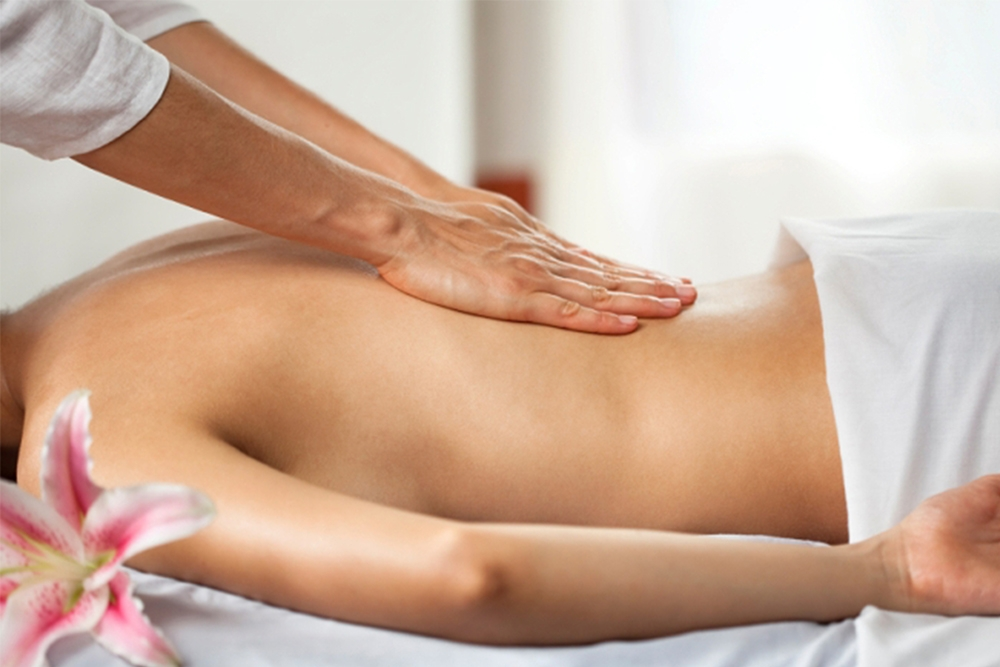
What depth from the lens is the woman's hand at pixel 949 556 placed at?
31.0 inches

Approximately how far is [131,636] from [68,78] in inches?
18.5

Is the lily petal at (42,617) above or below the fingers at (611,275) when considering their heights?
below

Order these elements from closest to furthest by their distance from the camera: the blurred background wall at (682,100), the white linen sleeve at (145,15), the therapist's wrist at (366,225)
Answer: the therapist's wrist at (366,225)
the white linen sleeve at (145,15)
the blurred background wall at (682,100)

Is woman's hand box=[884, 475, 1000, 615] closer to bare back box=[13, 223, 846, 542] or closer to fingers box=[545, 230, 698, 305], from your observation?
bare back box=[13, 223, 846, 542]

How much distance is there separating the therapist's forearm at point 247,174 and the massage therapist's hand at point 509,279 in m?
0.03

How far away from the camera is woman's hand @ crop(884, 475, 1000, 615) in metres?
0.79

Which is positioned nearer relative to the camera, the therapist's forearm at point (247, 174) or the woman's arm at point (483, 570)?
the woman's arm at point (483, 570)

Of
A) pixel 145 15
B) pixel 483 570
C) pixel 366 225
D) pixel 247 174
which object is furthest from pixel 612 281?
pixel 145 15

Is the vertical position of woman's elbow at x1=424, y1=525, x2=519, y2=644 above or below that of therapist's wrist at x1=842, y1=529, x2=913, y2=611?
above

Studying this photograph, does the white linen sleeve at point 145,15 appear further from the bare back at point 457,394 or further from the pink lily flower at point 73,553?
the pink lily flower at point 73,553

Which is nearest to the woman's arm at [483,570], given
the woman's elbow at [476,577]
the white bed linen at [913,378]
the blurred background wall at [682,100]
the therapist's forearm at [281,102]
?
the woman's elbow at [476,577]

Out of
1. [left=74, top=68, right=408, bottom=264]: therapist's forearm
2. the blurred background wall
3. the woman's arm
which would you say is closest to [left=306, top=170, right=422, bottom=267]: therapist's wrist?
[left=74, top=68, right=408, bottom=264]: therapist's forearm

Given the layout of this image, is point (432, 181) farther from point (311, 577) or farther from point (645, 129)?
point (645, 129)

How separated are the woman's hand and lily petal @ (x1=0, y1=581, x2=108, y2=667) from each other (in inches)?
23.7
